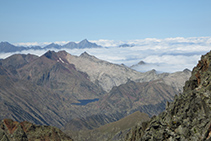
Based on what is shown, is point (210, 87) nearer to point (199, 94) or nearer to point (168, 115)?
point (199, 94)

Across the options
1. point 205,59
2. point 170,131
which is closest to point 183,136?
point 170,131

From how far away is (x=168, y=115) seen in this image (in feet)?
239

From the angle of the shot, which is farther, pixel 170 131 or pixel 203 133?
pixel 170 131

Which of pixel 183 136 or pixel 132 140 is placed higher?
pixel 183 136

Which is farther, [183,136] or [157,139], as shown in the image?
[157,139]

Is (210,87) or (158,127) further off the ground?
(210,87)

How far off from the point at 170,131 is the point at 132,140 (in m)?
67.6

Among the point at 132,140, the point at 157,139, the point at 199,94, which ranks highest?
the point at 199,94

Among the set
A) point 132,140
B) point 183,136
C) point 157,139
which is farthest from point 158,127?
point 132,140

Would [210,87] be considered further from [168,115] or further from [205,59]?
[205,59]

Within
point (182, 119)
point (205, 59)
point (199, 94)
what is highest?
point (205, 59)

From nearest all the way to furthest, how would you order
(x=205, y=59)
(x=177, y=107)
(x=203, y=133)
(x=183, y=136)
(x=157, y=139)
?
1. (x=203, y=133)
2. (x=183, y=136)
3. (x=157, y=139)
4. (x=177, y=107)
5. (x=205, y=59)

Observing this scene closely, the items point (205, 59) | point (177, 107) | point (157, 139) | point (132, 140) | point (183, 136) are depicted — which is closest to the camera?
point (183, 136)

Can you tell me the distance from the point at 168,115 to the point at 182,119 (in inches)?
228
